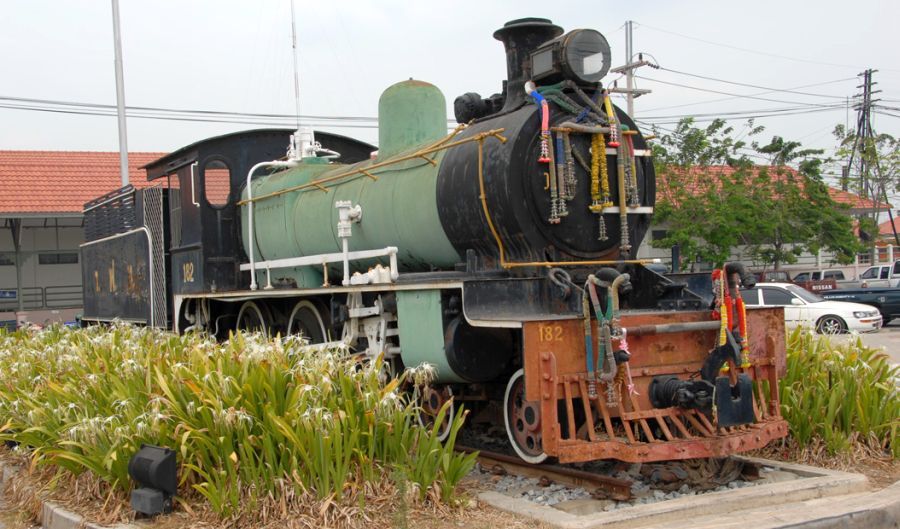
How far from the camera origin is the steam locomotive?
5.64 metres

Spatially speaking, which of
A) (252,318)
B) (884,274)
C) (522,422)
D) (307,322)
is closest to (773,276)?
(884,274)

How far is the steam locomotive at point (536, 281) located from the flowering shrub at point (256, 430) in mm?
711

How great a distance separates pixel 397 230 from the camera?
778 centimetres

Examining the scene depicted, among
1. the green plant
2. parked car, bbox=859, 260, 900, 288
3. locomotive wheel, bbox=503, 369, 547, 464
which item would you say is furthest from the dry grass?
parked car, bbox=859, 260, 900, 288

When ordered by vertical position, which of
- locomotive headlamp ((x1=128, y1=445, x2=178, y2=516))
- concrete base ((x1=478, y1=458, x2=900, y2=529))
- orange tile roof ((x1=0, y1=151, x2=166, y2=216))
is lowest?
concrete base ((x1=478, y1=458, x2=900, y2=529))

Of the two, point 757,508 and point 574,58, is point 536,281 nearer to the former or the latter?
point 574,58

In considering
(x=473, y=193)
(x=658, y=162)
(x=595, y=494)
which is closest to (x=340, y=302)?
(x=473, y=193)

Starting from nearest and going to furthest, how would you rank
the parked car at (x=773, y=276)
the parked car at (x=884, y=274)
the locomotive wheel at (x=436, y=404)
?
1. the locomotive wheel at (x=436, y=404)
2. the parked car at (x=773, y=276)
3. the parked car at (x=884, y=274)

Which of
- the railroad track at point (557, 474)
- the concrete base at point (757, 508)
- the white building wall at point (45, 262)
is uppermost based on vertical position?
the white building wall at point (45, 262)

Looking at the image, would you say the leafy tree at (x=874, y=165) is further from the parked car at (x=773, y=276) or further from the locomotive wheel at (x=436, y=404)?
the locomotive wheel at (x=436, y=404)

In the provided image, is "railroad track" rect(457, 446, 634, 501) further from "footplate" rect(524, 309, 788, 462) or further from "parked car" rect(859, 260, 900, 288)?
"parked car" rect(859, 260, 900, 288)

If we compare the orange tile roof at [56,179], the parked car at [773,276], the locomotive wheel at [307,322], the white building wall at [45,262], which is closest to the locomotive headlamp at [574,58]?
the locomotive wheel at [307,322]

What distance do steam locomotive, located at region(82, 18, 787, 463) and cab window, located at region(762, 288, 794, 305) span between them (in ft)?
38.8

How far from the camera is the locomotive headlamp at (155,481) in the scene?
17.0 ft
